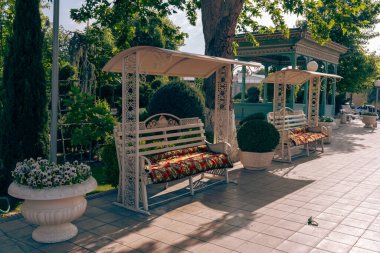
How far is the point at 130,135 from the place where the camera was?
18.9ft

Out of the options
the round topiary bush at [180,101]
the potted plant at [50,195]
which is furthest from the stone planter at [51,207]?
the round topiary bush at [180,101]

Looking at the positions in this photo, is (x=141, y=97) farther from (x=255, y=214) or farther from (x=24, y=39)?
(x=255, y=214)

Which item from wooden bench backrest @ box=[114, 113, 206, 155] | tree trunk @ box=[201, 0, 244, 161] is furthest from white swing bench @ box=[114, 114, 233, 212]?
tree trunk @ box=[201, 0, 244, 161]

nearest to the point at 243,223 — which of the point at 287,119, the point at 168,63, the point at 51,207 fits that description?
the point at 51,207

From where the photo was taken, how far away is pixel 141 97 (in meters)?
19.3

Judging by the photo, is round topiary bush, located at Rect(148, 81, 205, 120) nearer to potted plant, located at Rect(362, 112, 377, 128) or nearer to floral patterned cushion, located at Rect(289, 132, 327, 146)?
floral patterned cushion, located at Rect(289, 132, 327, 146)

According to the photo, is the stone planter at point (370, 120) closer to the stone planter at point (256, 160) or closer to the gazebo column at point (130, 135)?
the stone planter at point (256, 160)

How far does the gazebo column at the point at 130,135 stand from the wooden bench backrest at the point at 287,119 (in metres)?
4.99

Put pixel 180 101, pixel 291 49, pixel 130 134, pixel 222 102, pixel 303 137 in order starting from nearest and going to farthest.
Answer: pixel 130 134
pixel 222 102
pixel 303 137
pixel 180 101
pixel 291 49

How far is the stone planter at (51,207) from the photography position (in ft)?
14.1

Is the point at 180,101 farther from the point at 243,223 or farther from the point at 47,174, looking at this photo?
the point at 47,174

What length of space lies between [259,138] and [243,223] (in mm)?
3660

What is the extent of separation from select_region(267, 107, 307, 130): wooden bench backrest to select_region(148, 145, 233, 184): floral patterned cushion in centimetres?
315

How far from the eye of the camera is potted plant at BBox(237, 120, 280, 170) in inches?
336
